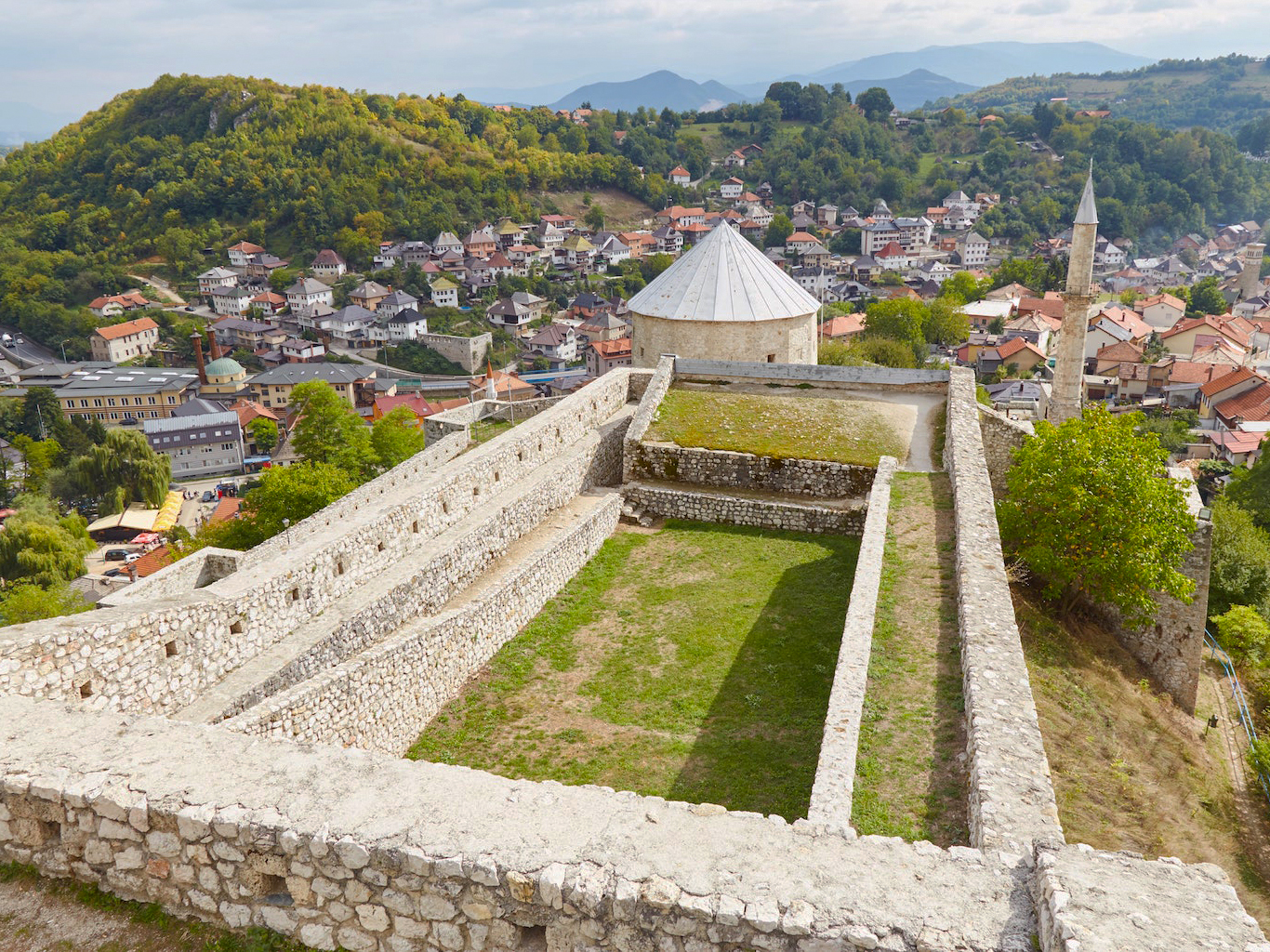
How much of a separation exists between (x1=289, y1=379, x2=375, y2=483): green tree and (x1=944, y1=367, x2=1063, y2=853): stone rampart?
82.5ft

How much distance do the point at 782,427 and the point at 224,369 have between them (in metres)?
79.0

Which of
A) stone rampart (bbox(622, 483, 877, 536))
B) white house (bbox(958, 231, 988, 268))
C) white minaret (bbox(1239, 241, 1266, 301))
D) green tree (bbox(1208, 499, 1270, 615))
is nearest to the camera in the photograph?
stone rampart (bbox(622, 483, 877, 536))

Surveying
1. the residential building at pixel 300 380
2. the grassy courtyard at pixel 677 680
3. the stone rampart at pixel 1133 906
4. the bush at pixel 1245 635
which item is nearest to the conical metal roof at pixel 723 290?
the grassy courtyard at pixel 677 680

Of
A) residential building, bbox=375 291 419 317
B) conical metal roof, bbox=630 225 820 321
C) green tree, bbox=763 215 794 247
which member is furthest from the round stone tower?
green tree, bbox=763 215 794 247

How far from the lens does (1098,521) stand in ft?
36.3

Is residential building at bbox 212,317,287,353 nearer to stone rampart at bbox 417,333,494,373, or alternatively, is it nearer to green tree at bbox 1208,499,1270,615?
stone rampart at bbox 417,333,494,373

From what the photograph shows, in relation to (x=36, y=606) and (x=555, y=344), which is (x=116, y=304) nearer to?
(x=555, y=344)

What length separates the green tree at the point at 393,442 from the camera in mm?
32375

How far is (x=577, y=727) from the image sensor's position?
877 centimetres

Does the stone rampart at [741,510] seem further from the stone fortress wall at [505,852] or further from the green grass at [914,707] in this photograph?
the stone fortress wall at [505,852]

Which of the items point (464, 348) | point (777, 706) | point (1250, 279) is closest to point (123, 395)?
point (464, 348)

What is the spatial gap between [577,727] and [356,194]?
415ft

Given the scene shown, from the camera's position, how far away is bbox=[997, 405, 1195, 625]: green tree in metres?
11.0

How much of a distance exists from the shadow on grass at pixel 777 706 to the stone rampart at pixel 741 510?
105cm
